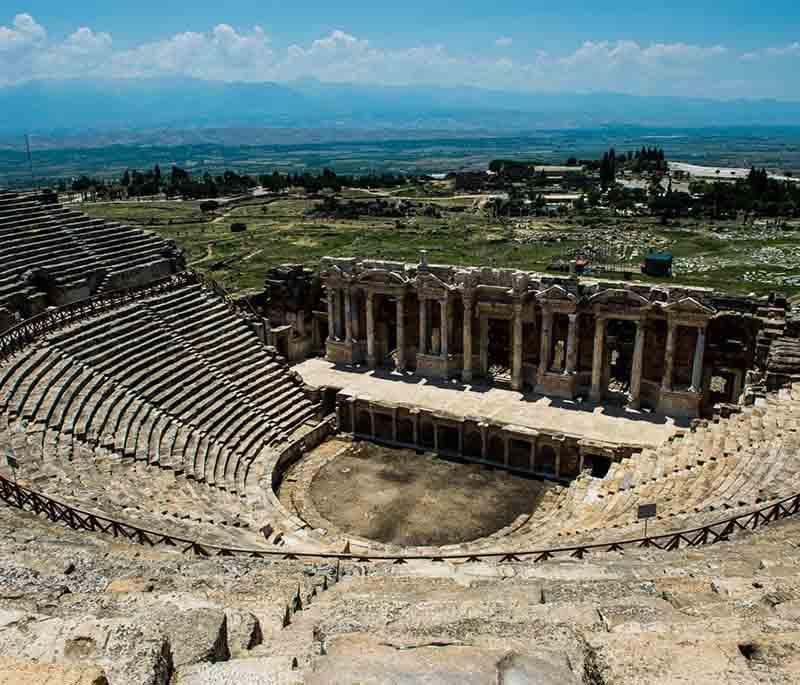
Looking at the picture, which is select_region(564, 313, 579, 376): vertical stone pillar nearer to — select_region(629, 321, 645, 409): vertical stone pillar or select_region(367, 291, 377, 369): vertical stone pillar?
select_region(629, 321, 645, 409): vertical stone pillar

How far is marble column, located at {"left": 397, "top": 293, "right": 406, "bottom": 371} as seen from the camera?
3569 cm

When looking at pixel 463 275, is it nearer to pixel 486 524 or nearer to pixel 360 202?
pixel 486 524

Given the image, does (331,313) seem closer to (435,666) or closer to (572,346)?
(572,346)

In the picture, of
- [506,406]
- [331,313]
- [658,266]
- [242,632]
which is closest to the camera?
[242,632]

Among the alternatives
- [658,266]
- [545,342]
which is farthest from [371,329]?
[658,266]

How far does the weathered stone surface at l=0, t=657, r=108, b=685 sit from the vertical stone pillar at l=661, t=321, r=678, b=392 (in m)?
28.5

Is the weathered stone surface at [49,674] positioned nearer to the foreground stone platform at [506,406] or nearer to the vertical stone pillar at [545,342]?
the foreground stone platform at [506,406]

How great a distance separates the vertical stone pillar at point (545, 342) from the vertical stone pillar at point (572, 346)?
873mm

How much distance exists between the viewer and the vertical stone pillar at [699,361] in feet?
98.5

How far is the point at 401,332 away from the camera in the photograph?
36094 millimetres

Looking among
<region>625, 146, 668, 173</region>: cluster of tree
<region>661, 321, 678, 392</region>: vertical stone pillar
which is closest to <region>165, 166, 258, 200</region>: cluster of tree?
<region>625, 146, 668, 173</region>: cluster of tree

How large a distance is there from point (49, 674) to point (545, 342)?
28.9m

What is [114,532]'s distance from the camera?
15250 millimetres

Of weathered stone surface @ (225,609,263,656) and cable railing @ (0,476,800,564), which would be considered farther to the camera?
cable railing @ (0,476,800,564)
